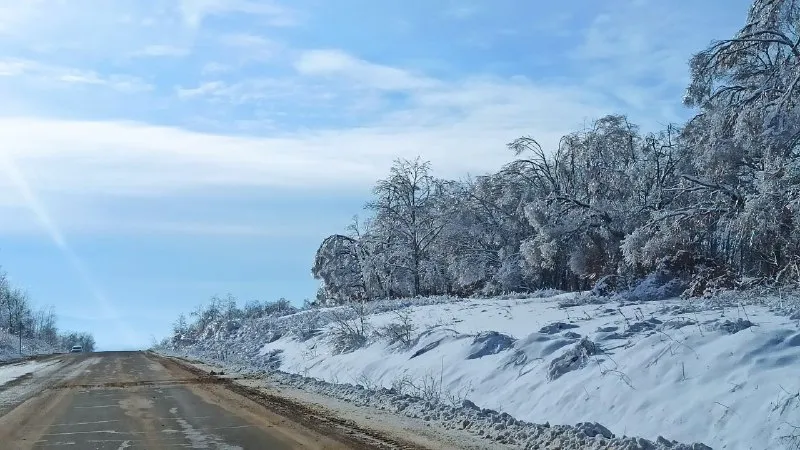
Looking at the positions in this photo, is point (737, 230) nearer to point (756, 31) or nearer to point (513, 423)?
→ point (756, 31)

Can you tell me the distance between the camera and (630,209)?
3534 centimetres

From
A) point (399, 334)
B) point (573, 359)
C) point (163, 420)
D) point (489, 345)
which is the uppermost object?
point (399, 334)

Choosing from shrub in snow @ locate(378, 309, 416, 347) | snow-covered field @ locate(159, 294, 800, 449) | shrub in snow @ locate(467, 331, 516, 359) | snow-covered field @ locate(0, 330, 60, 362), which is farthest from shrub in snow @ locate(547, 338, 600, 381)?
snow-covered field @ locate(0, 330, 60, 362)

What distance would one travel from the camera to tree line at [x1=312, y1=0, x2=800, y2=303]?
17.5 metres

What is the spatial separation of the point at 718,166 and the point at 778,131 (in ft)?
13.3

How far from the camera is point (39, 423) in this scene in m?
13.0

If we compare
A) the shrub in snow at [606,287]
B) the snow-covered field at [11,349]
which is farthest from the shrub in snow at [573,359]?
the snow-covered field at [11,349]

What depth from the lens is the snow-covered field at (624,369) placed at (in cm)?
898

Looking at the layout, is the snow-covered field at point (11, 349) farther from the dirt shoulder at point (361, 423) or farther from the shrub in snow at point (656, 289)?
the shrub in snow at point (656, 289)

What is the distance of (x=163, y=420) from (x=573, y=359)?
22.7 feet

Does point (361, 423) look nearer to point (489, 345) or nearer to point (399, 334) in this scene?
Result: point (489, 345)

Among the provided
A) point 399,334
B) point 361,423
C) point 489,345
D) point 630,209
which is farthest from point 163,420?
point 630,209

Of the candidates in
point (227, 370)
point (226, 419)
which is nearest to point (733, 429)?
point (226, 419)

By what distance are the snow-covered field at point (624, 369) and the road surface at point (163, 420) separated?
2.11 meters
